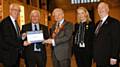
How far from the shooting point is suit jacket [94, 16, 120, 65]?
13.5 ft

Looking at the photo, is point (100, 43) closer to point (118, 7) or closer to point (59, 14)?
point (59, 14)

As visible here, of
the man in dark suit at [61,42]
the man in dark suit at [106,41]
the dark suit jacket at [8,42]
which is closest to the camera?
the man in dark suit at [106,41]

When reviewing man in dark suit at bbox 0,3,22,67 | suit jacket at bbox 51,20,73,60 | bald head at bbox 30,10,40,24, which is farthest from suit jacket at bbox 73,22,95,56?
man in dark suit at bbox 0,3,22,67

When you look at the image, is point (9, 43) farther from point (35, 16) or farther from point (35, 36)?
point (35, 16)

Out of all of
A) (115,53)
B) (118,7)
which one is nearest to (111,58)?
(115,53)

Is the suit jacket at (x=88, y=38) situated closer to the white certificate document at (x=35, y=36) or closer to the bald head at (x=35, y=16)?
the white certificate document at (x=35, y=36)

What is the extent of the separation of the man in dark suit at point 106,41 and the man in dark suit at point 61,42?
0.53 metres

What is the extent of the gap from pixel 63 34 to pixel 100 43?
70cm

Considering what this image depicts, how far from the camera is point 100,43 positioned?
426 centimetres

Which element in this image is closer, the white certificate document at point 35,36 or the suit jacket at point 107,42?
the suit jacket at point 107,42

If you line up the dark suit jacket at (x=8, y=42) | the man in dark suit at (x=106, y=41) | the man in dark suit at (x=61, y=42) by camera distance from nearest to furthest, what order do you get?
the man in dark suit at (x=106, y=41)
the dark suit jacket at (x=8, y=42)
the man in dark suit at (x=61, y=42)

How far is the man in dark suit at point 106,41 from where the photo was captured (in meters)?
4.12

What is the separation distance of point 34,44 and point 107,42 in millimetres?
1206

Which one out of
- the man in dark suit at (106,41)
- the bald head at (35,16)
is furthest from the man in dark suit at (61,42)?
the man in dark suit at (106,41)
